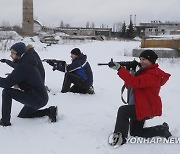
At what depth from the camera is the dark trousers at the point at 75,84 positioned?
7383 mm

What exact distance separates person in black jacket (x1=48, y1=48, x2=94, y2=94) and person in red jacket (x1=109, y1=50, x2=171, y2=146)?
3.01m

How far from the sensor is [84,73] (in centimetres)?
742

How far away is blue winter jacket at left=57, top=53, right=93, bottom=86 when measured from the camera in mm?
7348

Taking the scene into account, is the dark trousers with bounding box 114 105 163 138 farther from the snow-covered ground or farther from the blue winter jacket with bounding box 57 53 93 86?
the blue winter jacket with bounding box 57 53 93 86

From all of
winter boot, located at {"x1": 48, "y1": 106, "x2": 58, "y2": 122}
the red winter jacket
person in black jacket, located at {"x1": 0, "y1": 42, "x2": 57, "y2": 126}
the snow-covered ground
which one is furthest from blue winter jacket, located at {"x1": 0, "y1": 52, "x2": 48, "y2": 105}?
the red winter jacket

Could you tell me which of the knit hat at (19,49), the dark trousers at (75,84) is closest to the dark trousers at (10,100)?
the knit hat at (19,49)

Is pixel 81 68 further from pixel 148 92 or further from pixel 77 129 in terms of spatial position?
pixel 148 92

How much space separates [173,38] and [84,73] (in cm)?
1362

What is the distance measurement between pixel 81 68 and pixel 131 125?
10.0 feet

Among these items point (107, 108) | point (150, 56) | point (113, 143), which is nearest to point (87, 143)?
point (113, 143)

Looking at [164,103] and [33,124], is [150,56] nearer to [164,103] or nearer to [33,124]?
[33,124]

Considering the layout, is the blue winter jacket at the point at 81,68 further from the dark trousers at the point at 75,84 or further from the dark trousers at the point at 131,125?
the dark trousers at the point at 131,125

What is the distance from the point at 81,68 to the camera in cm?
741

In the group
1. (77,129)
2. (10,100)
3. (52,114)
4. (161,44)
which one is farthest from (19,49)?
(161,44)
